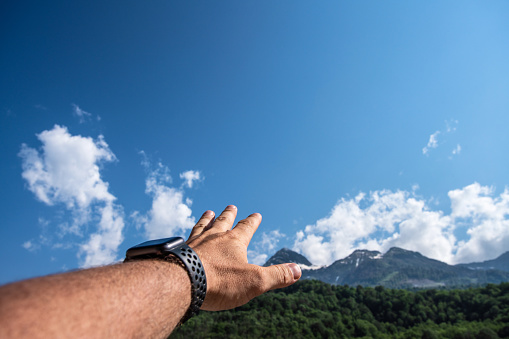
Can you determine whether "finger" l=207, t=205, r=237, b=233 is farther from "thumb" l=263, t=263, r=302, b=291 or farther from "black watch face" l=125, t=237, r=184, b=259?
"black watch face" l=125, t=237, r=184, b=259

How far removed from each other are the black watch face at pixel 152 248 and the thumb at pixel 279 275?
917mm

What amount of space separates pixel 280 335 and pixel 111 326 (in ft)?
293

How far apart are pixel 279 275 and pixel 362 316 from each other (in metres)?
113

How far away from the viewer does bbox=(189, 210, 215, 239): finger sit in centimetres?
338

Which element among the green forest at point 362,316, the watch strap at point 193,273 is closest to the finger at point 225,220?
the watch strap at point 193,273

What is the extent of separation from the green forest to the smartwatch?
83223mm

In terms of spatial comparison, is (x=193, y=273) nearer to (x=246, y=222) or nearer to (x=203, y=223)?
(x=246, y=222)

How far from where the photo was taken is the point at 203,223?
3.66 m

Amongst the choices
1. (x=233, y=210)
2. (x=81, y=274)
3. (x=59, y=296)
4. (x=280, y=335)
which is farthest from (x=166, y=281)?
(x=280, y=335)

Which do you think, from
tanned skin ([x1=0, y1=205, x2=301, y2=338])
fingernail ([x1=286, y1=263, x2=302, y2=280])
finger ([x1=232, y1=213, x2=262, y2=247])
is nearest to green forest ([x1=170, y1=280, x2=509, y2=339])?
finger ([x1=232, y1=213, x2=262, y2=247])

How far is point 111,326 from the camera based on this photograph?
124 centimetres

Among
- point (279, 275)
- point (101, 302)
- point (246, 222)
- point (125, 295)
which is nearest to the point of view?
point (101, 302)

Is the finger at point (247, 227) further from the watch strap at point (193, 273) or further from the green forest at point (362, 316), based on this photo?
the green forest at point (362, 316)

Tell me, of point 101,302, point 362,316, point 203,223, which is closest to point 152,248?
point 101,302
